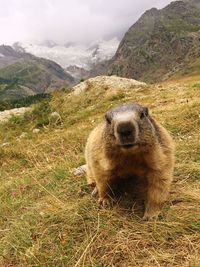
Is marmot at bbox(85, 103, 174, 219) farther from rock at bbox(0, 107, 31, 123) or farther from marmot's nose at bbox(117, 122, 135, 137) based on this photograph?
rock at bbox(0, 107, 31, 123)

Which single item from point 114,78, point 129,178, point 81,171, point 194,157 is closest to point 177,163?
point 194,157

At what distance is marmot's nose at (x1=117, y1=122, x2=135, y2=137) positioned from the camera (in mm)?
4762

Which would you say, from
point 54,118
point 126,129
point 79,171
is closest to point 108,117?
point 126,129

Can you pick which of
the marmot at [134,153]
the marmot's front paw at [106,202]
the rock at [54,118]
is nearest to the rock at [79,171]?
the marmot's front paw at [106,202]

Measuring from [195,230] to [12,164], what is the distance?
7.24 metres

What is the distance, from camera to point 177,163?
769 cm

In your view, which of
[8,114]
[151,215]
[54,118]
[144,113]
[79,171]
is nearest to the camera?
[144,113]

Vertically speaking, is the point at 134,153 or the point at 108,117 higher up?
the point at 108,117

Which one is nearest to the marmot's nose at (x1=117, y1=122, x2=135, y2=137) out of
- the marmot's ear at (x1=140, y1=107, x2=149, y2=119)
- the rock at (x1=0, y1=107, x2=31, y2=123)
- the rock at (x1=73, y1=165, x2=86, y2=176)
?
the marmot's ear at (x1=140, y1=107, x2=149, y2=119)

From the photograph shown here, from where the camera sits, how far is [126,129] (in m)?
4.77

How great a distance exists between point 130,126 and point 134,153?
43 centimetres

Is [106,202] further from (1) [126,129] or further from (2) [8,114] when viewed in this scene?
(2) [8,114]

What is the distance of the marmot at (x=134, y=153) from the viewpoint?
16.1 ft

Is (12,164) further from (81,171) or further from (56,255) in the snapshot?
(56,255)
